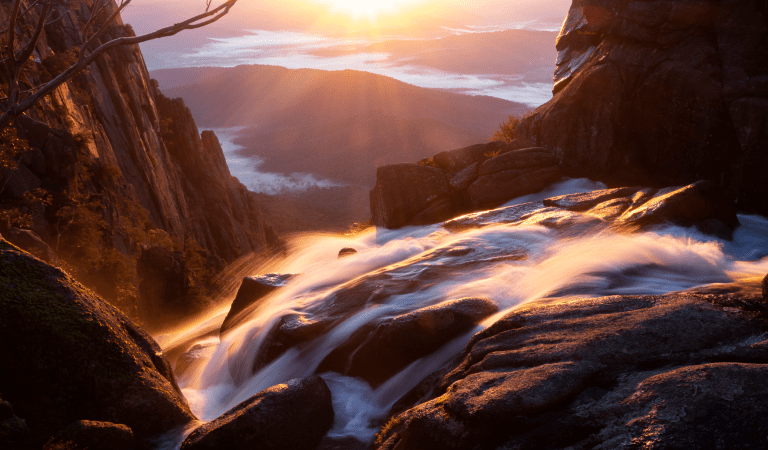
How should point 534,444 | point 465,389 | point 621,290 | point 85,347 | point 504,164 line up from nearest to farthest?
point 534,444
point 465,389
point 85,347
point 621,290
point 504,164

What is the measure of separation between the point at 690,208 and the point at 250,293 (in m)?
13.8

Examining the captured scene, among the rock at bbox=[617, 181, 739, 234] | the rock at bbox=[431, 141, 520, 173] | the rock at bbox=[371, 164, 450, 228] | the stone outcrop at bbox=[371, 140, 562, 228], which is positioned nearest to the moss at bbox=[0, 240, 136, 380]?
the rock at bbox=[617, 181, 739, 234]

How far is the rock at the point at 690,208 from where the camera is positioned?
13398 millimetres

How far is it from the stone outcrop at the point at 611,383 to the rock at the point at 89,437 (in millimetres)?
4009

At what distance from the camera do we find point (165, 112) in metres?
44.2

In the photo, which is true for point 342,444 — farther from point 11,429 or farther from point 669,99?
point 669,99

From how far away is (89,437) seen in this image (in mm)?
6852

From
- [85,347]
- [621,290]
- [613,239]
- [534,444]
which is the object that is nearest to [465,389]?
[534,444]

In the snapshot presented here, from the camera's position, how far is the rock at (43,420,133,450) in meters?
6.75

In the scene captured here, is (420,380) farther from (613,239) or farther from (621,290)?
(613,239)

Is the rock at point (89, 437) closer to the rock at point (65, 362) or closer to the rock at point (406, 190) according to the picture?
the rock at point (65, 362)

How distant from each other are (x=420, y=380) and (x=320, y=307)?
14.6ft

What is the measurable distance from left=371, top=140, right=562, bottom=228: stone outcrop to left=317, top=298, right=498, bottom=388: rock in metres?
12.3

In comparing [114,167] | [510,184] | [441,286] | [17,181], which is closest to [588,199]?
[510,184]
